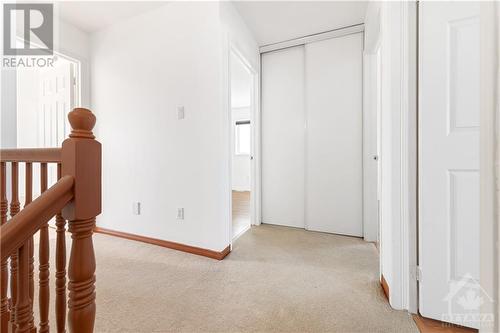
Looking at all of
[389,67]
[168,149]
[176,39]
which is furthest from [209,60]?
[389,67]

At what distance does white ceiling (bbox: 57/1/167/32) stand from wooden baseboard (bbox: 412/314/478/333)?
326 cm

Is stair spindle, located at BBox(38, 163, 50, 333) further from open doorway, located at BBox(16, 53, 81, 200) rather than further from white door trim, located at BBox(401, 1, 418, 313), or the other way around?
open doorway, located at BBox(16, 53, 81, 200)

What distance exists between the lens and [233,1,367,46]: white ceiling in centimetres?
229

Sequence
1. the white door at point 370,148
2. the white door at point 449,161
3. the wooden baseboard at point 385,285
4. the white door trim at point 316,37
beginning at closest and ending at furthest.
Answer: the white door at point 449,161 → the wooden baseboard at point 385,285 → the white door at point 370,148 → the white door trim at point 316,37

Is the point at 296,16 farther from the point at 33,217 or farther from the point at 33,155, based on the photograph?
the point at 33,217

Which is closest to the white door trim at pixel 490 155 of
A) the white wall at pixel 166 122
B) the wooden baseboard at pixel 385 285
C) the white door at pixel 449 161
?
the white door at pixel 449 161

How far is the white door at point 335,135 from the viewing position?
8.63 ft

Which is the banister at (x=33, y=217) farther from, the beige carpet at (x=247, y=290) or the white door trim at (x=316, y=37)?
the white door trim at (x=316, y=37)

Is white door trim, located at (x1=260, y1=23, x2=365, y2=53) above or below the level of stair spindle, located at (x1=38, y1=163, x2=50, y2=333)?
above

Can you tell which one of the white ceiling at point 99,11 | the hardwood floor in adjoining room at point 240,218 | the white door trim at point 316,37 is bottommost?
the hardwood floor in adjoining room at point 240,218

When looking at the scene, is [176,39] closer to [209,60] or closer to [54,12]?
[209,60]

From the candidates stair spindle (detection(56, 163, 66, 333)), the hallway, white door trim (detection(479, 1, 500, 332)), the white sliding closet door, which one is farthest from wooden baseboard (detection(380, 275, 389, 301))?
stair spindle (detection(56, 163, 66, 333))

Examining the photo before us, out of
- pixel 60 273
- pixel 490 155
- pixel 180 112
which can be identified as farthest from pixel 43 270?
pixel 180 112

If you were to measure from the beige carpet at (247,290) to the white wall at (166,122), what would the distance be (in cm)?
35
